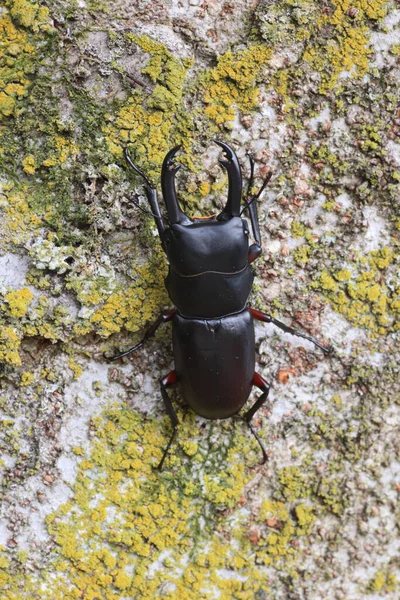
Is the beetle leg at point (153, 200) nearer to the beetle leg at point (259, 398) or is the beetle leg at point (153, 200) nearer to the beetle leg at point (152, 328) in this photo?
the beetle leg at point (152, 328)

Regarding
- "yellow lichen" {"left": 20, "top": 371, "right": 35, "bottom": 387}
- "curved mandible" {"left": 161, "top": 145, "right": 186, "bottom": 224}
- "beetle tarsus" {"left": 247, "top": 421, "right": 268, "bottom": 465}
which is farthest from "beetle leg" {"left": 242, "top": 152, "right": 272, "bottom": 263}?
"yellow lichen" {"left": 20, "top": 371, "right": 35, "bottom": 387}

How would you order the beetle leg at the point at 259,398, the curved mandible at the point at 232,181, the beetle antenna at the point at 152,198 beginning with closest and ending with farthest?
the curved mandible at the point at 232,181 → the beetle antenna at the point at 152,198 → the beetle leg at the point at 259,398

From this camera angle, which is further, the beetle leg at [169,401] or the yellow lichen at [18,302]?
the beetle leg at [169,401]

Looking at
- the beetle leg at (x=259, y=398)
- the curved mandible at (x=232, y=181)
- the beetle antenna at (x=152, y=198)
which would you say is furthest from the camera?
the beetle leg at (x=259, y=398)

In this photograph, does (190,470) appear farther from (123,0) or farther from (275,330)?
(123,0)

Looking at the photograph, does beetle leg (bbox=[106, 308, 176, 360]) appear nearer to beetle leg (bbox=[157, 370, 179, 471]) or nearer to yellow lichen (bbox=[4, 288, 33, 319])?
beetle leg (bbox=[157, 370, 179, 471])

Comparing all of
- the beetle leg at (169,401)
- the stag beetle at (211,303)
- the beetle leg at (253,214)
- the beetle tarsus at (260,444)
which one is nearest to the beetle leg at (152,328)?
the stag beetle at (211,303)

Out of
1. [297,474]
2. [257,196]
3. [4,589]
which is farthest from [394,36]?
[4,589]
